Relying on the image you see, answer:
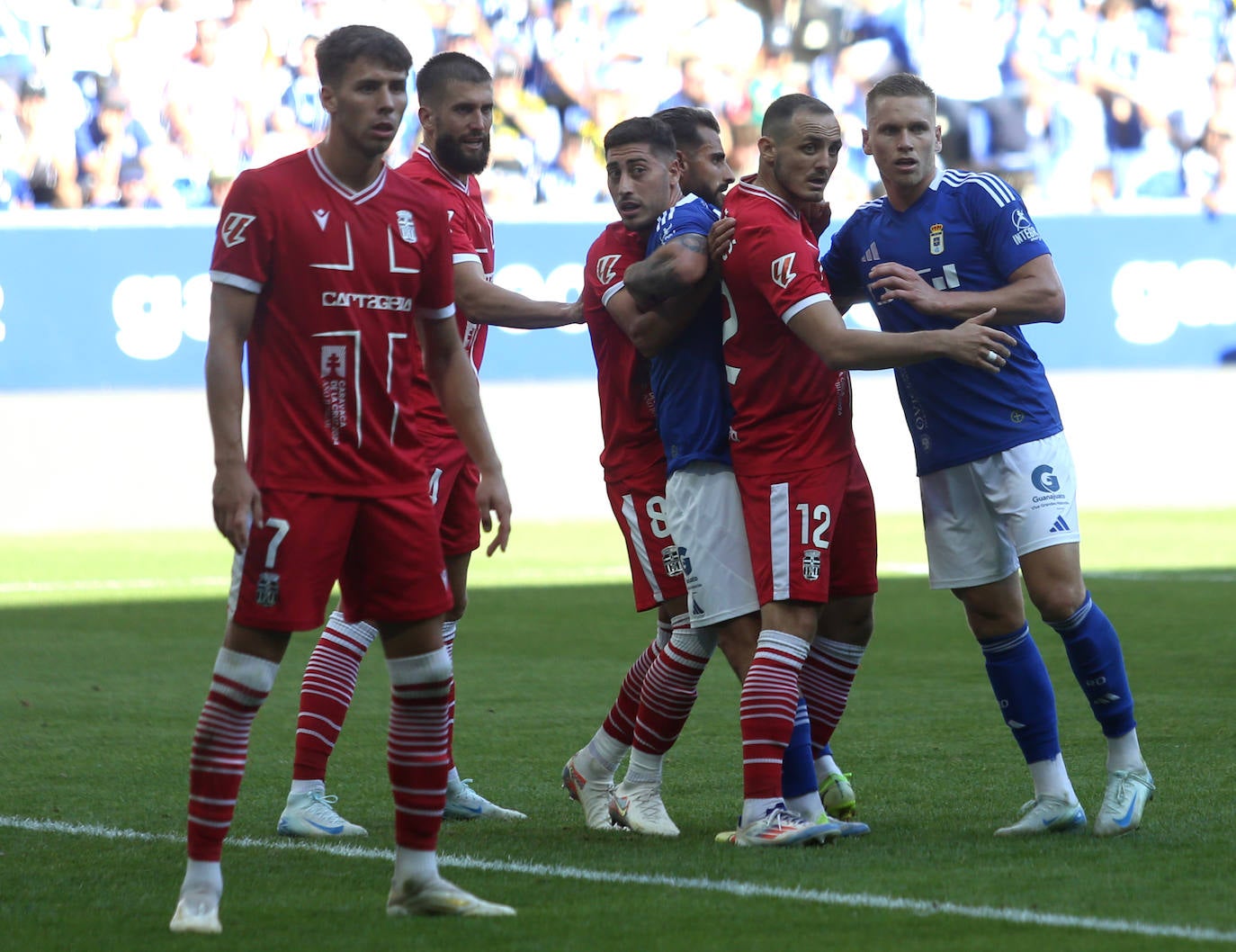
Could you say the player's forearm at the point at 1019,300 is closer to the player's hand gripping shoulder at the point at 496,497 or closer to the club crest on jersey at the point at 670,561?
the club crest on jersey at the point at 670,561

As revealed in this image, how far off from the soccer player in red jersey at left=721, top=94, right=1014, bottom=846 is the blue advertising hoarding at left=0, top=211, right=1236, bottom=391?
1181 cm

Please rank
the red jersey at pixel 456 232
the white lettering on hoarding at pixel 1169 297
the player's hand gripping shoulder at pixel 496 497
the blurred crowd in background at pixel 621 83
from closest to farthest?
the player's hand gripping shoulder at pixel 496 497 < the red jersey at pixel 456 232 < the blurred crowd in background at pixel 621 83 < the white lettering on hoarding at pixel 1169 297

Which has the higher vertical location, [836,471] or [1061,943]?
[836,471]

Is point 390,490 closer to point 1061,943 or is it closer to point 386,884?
point 386,884

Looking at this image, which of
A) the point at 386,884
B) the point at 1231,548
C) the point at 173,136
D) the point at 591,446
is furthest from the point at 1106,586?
the point at 173,136

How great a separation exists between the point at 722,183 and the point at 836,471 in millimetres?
1053

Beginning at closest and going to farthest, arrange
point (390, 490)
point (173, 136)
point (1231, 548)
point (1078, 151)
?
point (390, 490) < point (1231, 548) < point (173, 136) < point (1078, 151)

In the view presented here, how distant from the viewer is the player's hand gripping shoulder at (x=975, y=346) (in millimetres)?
4715

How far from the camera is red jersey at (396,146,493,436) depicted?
553 cm

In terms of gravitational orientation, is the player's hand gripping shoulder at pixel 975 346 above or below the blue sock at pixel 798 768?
above

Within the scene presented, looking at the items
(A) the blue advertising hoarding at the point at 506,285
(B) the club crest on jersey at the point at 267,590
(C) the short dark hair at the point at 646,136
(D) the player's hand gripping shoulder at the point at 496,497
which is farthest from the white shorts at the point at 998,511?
(A) the blue advertising hoarding at the point at 506,285

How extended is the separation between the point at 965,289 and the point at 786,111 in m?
0.69

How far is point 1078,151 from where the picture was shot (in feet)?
67.6

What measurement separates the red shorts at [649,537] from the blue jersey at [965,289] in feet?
2.43
